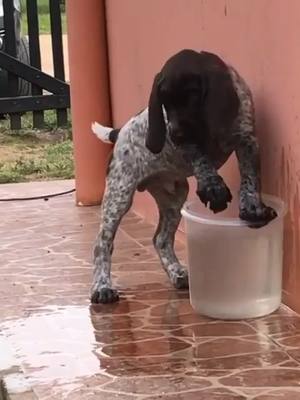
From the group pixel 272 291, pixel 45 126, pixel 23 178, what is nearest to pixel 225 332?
pixel 272 291

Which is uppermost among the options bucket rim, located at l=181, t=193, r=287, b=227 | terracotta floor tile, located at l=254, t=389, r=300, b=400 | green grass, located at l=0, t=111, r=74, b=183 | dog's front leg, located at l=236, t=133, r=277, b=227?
dog's front leg, located at l=236, t=133, r=277, b=227

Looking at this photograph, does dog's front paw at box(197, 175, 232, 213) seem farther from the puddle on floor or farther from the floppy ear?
the puddle on floor

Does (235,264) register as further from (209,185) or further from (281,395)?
(281,395)

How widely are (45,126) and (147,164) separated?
680 centimetres

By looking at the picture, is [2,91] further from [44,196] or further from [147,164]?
[147,164]

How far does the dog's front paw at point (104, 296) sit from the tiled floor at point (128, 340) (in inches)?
2.0

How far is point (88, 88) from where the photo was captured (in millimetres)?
7727

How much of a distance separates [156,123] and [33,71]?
6.57 metres

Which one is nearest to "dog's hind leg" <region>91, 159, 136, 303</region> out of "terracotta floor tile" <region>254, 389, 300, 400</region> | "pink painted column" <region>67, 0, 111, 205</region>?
"terracotta floor tile" <region>254, 389, 300, 400</region>

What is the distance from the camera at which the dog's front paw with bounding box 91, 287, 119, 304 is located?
5254 mm

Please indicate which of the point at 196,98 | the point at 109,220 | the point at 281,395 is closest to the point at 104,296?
the point at 109,220

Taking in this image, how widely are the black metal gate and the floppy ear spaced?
21.3 feet

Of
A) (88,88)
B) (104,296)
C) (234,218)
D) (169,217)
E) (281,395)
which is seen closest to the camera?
(281,395)

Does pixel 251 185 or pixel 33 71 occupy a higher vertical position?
pixel 251 185
